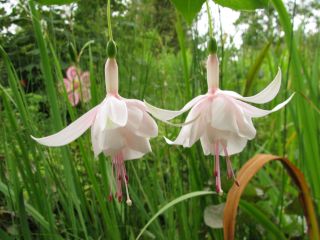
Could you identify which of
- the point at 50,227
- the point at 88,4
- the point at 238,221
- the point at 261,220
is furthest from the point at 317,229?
the point at 88,4

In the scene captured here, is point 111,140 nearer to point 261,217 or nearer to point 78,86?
point 261,217

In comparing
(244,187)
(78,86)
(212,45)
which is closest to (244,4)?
(212,45)

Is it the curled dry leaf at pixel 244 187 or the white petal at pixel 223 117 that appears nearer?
the white petal at pixel 223 117

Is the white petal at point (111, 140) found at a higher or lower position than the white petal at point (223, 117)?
lower

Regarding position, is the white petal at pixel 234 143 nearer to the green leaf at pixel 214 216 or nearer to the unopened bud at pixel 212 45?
the unopened bud at pixel 212 45

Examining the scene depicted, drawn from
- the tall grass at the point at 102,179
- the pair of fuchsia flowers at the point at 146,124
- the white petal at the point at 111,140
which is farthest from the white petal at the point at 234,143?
the tall grass at the point at 102,179

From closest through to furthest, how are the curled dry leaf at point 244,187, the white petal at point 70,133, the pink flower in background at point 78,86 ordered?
1. the white petal at point 70,133
2. the curled dry leaf at point 244,187
3. the pink flower in background at point 78,86

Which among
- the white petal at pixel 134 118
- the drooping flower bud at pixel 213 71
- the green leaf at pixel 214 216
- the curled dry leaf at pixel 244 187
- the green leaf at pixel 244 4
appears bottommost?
the green leaf at pixel 214 216

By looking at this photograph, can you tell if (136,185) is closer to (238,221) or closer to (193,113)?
(238,221)
